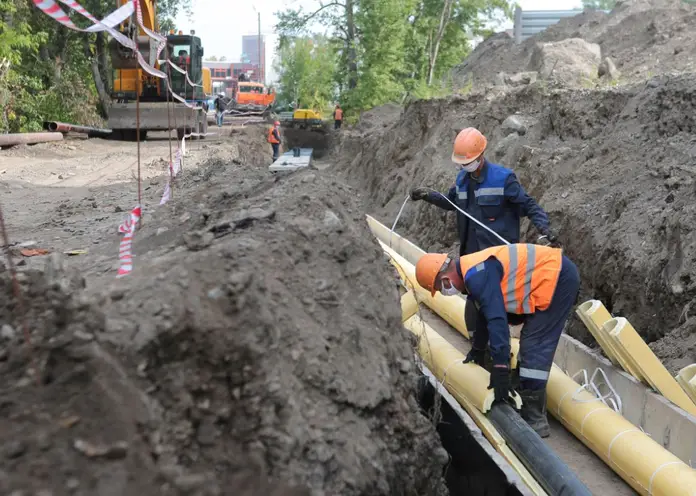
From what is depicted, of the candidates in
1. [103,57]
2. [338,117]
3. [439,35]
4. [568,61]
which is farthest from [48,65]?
[568,61]

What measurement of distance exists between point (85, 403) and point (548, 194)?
24.2 feet

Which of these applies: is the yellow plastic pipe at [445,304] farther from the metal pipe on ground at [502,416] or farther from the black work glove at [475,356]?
the black work glove at [475,356]

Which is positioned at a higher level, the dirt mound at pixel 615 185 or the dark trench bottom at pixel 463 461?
the dirt mound at pixel 615 185

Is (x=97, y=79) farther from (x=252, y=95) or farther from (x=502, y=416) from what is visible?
(x=502, y=416)

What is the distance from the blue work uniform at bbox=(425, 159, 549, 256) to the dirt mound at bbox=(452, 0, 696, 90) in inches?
247

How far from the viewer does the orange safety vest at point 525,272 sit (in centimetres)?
462

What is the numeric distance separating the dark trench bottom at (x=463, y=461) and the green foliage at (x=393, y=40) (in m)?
16.7

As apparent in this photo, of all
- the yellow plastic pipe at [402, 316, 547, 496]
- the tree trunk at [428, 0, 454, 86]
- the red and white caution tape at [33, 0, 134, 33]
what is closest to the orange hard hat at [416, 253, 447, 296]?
→ the yellow plastic pipe at [402, 316, 547, 496]

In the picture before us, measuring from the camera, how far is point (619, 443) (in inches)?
172

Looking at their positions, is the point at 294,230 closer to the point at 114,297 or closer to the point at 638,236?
the point at 114,297

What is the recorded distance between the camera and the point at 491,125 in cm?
1238

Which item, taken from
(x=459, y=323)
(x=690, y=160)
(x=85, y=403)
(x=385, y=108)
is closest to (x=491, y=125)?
(x=690, y=160)

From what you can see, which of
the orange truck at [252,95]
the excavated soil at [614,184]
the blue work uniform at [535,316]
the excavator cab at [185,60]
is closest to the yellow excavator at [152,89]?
the excavator cab at [185,60]

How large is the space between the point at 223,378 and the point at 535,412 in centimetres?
295
